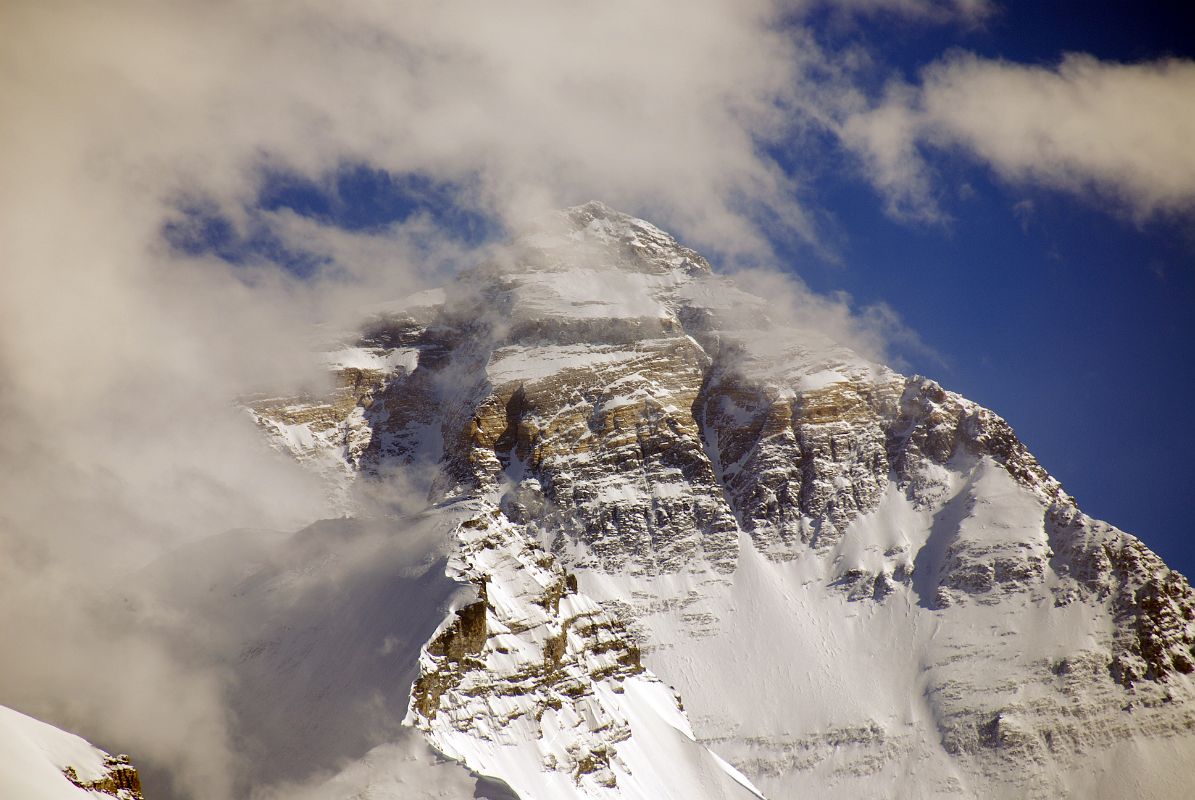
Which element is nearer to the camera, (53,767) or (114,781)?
(53,767)

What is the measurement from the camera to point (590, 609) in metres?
149

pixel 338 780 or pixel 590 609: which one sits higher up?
pixel 590 609

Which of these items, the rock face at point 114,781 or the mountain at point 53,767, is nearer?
the mountain at point 53,767

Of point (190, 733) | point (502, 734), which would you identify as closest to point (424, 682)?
point (502, 734)

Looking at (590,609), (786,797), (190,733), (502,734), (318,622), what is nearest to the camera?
(190,733)

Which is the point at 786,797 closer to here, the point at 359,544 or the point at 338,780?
the point at 359,544

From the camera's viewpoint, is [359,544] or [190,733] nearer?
[190,733]

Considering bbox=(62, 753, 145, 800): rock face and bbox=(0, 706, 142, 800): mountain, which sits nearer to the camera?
bbox=(0, 706, 142, 800): mountain

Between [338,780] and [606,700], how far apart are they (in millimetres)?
50072

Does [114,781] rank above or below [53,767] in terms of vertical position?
below

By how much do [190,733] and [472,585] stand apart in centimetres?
3110

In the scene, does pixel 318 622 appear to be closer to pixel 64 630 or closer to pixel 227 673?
pixel 227 673

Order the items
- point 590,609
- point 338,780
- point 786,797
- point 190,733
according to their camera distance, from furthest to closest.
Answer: point 786,797 < point 590,609 < point 190,733 < point 338,780

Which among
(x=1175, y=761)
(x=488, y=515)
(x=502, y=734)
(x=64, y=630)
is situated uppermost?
(x=1175, y=761)
